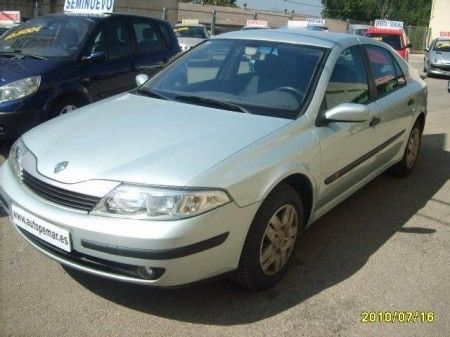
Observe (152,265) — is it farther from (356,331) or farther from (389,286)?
(389,286)

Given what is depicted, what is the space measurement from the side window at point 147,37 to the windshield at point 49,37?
2.57ft

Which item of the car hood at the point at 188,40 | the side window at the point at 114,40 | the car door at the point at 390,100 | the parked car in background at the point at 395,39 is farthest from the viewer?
the car hood at the point at 188,40

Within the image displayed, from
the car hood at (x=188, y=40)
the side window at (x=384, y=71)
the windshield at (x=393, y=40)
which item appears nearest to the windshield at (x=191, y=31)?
the car hood at (x=188, y=40)

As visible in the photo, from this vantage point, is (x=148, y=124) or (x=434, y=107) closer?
(x=148, y=124)

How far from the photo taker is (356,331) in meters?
2.88

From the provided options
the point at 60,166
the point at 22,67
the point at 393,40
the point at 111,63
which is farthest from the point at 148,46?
the point at 393,40

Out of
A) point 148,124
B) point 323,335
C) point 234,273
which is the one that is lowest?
point 323,335

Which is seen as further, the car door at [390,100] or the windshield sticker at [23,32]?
the windshield sticker at [23,32]

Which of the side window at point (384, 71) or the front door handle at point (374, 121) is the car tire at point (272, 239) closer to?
the front door handle at point (374, 121)

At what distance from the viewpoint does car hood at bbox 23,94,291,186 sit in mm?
2697

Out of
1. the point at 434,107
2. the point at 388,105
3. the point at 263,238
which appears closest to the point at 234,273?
the point at 263,238

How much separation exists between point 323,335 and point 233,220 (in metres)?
0.81

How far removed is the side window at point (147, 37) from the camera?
689cm

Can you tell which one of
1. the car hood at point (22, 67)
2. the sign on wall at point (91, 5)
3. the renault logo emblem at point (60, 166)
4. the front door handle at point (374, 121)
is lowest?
the renault logo emblem at point (60, 166)
